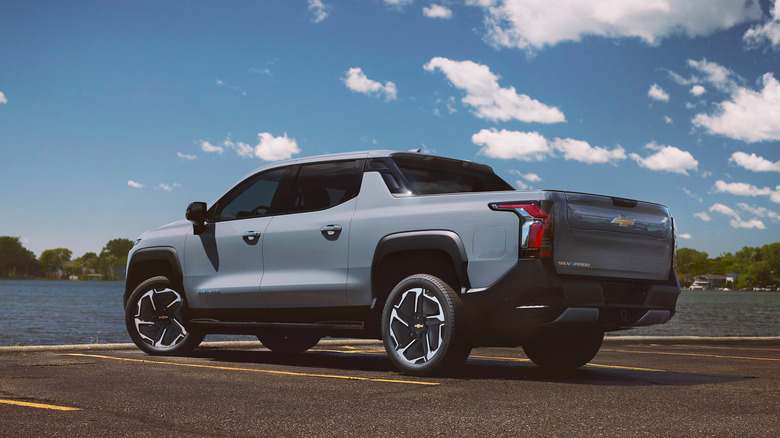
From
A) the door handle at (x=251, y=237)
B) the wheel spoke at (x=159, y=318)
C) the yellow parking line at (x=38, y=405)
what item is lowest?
the yellow parking line at (x=38, y=405)

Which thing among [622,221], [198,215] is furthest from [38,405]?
[622,221]

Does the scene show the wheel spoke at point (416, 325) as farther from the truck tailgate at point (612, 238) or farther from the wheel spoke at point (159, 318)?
the wheel spoke at point (159, 318)

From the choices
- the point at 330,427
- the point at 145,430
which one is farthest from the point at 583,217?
the point at 145,430

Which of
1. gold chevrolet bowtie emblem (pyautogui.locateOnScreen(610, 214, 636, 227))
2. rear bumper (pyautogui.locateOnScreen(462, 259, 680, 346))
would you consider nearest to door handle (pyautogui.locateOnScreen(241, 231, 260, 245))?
rear bumper (pyautogui.locateOnScreen(462, 259, 680, 346))

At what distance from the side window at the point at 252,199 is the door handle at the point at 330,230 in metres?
0.85

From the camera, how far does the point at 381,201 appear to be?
695 cm

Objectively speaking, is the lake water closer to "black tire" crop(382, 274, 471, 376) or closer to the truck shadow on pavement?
the truck shadow on pavement

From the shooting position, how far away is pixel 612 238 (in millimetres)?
6281

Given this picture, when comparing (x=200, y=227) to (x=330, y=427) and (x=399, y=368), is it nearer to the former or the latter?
(x=399, y=368)

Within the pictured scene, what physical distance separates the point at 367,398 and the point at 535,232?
5.74 ft

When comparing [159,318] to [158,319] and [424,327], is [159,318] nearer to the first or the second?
[158,319]

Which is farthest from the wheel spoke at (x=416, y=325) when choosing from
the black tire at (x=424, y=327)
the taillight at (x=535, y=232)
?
the taillight at (x=535, y=232)

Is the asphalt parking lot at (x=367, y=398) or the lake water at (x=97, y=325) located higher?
the asphalt parking lot at (x=367, y=398)

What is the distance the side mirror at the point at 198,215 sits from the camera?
26.9 ft
